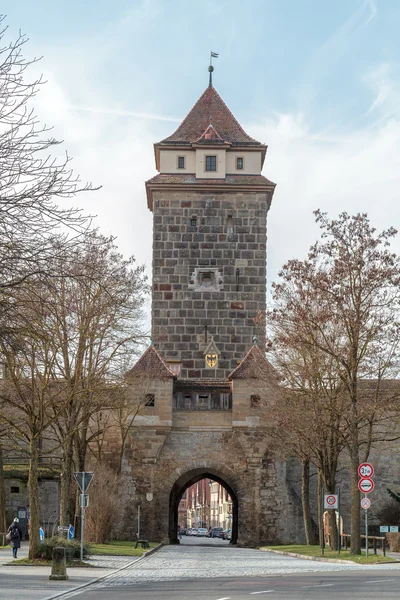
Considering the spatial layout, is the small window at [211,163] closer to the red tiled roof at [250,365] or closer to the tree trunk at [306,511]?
the red tiled roof at [250,365]

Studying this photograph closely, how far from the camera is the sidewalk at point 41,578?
1739 centimetres

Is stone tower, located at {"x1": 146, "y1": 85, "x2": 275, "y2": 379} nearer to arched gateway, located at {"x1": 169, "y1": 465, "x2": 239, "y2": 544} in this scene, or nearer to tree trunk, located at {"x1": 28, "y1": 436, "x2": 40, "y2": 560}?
arched gateway, located at {"x1": 169, "y1": 465, "x2": 239, "y2": 544}

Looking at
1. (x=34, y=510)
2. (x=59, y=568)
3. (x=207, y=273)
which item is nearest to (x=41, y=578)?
(x=59, y=568)

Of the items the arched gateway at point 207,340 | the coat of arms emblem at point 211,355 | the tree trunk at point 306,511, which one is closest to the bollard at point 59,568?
the tree trunk at point 306,511

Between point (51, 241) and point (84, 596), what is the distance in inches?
234

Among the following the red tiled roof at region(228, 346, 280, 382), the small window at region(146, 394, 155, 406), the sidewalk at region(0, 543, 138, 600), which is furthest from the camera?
the small window at region(146, 394, 155, 406)

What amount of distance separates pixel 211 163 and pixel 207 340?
9133 millimetres

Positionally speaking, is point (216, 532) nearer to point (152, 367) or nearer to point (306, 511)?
point (152, 367)

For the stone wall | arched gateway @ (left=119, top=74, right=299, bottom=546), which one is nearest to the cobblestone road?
arched gateway @ (left=119, top=74, right=299, bottom=546)

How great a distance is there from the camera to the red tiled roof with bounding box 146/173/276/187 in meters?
51.3

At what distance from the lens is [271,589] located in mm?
17594

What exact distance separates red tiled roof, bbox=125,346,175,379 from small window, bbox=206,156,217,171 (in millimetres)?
10906

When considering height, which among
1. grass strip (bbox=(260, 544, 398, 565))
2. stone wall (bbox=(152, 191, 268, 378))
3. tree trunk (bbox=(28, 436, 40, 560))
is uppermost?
stone wall (bbox=(152, 191, 268, 378))

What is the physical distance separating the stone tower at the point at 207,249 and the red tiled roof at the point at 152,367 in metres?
3.36
